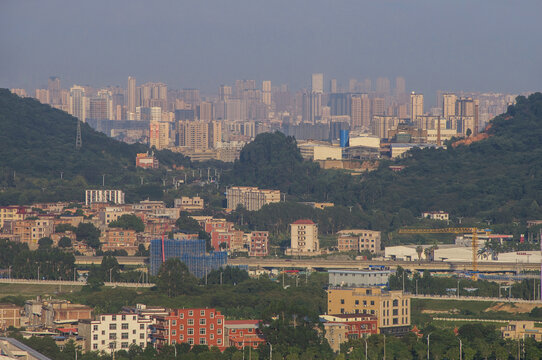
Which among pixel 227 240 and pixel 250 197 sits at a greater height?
pixel 250 197

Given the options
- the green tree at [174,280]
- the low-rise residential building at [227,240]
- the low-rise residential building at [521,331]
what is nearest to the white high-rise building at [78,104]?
the low-rise residential building at [227,240]

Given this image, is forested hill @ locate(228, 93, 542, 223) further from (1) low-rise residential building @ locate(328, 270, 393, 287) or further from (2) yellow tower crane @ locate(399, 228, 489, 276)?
(1) low-rise residential building @ locate(328, 270, 393, 287)

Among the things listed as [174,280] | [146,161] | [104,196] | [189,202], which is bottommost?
[174,280]

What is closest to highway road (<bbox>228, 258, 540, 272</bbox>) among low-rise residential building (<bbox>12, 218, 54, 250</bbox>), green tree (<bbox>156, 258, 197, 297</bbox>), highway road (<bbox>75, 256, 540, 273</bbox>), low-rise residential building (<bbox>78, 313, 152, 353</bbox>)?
highway road (<bbox>75, 256, 540, 273</bbox>)

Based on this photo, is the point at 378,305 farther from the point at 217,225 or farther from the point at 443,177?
the point at 443,177

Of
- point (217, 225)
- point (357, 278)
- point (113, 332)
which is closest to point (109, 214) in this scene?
point (217, 225)

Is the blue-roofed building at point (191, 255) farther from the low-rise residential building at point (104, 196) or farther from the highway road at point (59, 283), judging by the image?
the low-rise residential building at point (104, 196)
